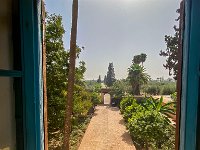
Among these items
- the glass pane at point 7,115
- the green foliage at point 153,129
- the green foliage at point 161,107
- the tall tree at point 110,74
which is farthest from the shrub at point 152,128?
the tall tree at point 110,74

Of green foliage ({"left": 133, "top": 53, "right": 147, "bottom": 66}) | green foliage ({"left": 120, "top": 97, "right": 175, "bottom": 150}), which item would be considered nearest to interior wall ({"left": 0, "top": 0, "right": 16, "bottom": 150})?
green foliage ({"left": 120, "top": 97, "right": 175, "bottom": 150})

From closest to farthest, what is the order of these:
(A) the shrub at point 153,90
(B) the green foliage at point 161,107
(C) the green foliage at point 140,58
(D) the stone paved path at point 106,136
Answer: (D) the stone paved path at point 106,136 < (B) the green foliage at point 161,107 < (A) the shrub at point 153,90 < (C) the green foliage at point 140,58

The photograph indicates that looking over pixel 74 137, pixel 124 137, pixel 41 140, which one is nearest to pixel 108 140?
pixel 124 137

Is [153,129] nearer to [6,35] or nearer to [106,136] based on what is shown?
[106,136]

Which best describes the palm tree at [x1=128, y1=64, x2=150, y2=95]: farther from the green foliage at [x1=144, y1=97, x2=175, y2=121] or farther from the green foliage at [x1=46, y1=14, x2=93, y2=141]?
the green foliage at [x1=46, y1=14, x2=93, y2=141]

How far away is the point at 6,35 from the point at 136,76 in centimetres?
2695

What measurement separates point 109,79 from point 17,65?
47.7 metres

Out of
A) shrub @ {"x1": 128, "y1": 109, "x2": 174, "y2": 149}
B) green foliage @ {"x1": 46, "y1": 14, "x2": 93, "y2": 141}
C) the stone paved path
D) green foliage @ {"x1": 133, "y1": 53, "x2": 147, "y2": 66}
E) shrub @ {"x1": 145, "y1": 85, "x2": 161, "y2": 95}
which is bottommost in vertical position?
the stone paved path

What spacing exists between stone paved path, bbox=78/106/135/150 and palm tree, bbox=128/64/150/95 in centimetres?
1263

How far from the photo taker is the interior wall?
0.93 metres

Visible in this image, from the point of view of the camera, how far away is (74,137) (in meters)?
11.6

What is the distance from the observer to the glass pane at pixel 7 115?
92cm

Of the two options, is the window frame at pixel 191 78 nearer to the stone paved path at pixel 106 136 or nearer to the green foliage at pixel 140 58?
the stone paved path at pixel 106 136

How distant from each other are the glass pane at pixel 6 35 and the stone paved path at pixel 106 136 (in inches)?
369
